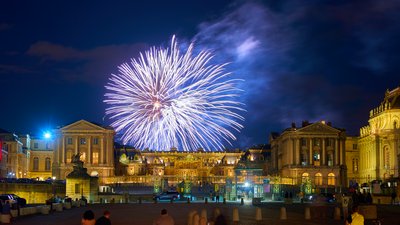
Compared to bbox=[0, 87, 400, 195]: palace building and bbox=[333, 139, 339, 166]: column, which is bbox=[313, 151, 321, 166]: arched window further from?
bbox=[333, 139, 339, 166]: column

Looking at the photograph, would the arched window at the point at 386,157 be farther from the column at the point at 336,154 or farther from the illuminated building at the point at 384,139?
the column at the point at 336,154

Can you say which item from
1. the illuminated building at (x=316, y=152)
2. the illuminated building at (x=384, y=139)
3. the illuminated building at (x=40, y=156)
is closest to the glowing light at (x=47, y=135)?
the illuminated building at (x=40, y=156)

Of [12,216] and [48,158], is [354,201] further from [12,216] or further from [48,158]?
[48,158]

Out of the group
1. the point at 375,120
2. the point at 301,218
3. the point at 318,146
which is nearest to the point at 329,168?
the point at 318,146

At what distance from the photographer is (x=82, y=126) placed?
14462cm

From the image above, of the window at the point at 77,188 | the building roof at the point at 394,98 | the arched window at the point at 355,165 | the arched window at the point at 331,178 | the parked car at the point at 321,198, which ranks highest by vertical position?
the building roof at the point at 394,98

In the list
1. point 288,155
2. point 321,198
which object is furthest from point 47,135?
point 321,198

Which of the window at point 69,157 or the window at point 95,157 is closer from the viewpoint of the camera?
the window at point 69,157

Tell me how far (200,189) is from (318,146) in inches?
1746

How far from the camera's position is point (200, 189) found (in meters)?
109

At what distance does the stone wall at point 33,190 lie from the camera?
87.7 metres

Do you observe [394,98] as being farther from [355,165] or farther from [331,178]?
[355,165]

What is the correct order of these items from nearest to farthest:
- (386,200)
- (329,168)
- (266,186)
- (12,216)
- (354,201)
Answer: (354,201), (12,216), (386,200), (266,186), (329,168)

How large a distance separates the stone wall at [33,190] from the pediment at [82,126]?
54.4 meters
